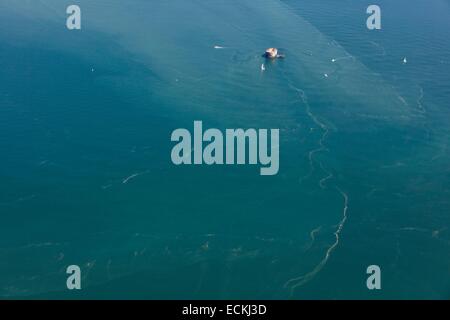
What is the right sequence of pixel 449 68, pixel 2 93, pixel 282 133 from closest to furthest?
pixel 282 133 → pixel 2 93 → pixel 449 68

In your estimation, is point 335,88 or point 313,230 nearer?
point 313,230

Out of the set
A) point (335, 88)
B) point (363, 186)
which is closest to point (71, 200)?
point (363, 186)

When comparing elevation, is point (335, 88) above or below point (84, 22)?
below

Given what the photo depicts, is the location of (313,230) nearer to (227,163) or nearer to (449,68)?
(227,163)

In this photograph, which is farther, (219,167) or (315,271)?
(219,167)

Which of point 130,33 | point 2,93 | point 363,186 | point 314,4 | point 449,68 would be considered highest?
point 314,4

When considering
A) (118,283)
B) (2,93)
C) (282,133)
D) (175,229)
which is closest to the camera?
(118,283)

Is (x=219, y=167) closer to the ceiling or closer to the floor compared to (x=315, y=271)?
closer to the ceiling
